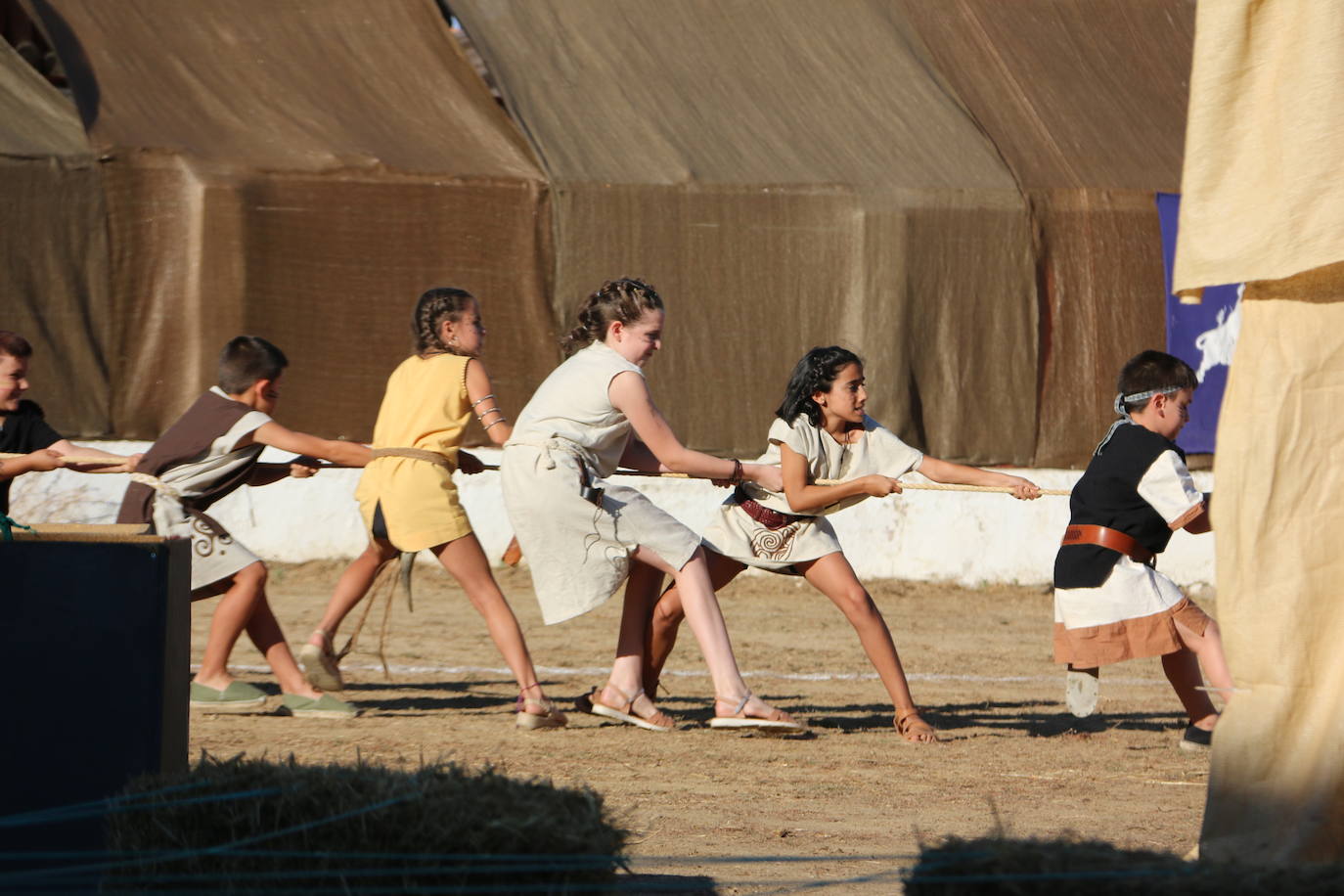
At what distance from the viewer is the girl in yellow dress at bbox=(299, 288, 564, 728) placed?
6539mm

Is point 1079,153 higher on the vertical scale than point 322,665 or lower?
higher

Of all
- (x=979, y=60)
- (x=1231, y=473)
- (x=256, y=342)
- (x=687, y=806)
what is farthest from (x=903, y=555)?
(x=1231, y=473)

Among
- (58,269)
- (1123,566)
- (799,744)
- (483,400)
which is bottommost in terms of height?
(799,744)

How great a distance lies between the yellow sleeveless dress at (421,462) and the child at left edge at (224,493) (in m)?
0.17

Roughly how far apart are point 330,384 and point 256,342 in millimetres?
5158

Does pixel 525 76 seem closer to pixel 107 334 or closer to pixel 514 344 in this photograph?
pixel 514 344

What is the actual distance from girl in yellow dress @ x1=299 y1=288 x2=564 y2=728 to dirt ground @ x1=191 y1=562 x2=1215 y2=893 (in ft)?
1.37

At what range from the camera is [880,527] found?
1248cm

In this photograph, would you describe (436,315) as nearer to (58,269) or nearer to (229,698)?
(229,698)

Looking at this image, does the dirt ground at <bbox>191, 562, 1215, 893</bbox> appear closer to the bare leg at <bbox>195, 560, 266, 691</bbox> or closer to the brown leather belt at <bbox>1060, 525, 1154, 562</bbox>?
the bare leg at <bbox>195, 560, 266, 691</bbox>

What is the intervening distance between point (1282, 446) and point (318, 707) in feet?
14.1

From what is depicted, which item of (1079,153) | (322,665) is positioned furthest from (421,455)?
(1079,153)

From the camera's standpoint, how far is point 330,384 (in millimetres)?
11891

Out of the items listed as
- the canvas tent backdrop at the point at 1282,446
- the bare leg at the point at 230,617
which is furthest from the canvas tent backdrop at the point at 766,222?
the canvas tent backdrop at the point at 1282,446
